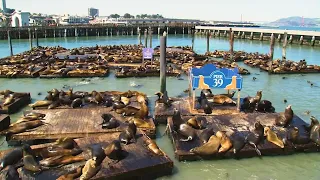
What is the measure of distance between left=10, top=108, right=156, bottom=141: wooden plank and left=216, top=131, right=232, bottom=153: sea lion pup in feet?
5.99

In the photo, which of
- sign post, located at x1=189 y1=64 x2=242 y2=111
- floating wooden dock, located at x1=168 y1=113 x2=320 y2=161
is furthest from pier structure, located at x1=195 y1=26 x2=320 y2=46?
floating wooden dock, located at x1=168 y1=113 x2=320 y2=161

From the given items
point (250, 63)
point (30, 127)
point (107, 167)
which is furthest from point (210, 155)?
point (250, 63)

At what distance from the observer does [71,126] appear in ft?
25.6

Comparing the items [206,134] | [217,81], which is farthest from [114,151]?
[217,81]

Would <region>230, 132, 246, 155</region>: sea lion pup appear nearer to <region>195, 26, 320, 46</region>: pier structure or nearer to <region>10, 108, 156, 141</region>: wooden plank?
<region>10, 108, 156, 141</region>: wooden plank

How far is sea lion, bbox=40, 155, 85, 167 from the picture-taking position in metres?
5.64

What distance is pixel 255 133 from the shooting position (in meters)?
7.24

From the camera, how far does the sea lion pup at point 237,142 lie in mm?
6867

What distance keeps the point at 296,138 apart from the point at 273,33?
28114mm

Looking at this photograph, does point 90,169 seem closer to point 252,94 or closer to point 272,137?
point 272,137

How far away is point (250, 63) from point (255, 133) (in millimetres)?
14365

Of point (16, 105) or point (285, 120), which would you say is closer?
point (285, 120)

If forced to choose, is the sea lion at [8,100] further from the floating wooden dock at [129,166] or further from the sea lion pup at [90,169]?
the sea lion pup at [90,169]

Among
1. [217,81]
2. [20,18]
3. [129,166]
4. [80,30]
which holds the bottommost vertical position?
[129,166]
